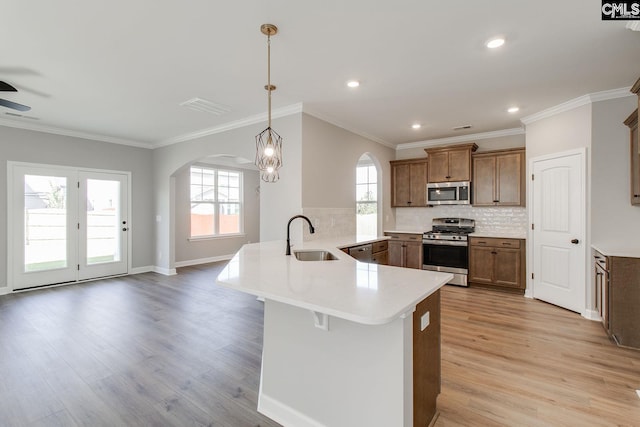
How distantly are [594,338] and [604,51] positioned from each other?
9.01ft

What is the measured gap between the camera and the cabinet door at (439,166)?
18.3 feet

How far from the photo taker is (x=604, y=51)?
265 cm

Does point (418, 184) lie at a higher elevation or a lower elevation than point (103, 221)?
higher

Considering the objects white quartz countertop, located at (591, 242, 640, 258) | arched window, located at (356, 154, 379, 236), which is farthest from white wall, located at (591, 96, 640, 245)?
arched window, located at (356, 154, 379, 236)

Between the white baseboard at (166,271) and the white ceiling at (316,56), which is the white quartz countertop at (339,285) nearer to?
the white ceiling at (316,56)

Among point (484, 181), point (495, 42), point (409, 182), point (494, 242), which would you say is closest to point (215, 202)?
point (409, 182)

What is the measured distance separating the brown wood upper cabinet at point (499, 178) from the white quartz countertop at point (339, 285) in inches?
157

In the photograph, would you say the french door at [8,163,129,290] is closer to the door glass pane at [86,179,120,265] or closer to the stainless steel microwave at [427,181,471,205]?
the door glass pane at [86,179,120,265]

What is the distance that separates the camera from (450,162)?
5543mm

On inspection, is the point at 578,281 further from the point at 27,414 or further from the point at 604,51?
the point at 27,414

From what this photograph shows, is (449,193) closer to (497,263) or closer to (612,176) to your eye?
(497,263)

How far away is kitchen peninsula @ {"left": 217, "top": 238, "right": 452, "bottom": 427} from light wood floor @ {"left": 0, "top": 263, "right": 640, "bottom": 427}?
1.04 feet

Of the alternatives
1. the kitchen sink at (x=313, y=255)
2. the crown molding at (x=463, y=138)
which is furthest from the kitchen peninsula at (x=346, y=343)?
the crown molding at (x=463, y=138)

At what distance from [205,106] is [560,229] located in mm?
4985
